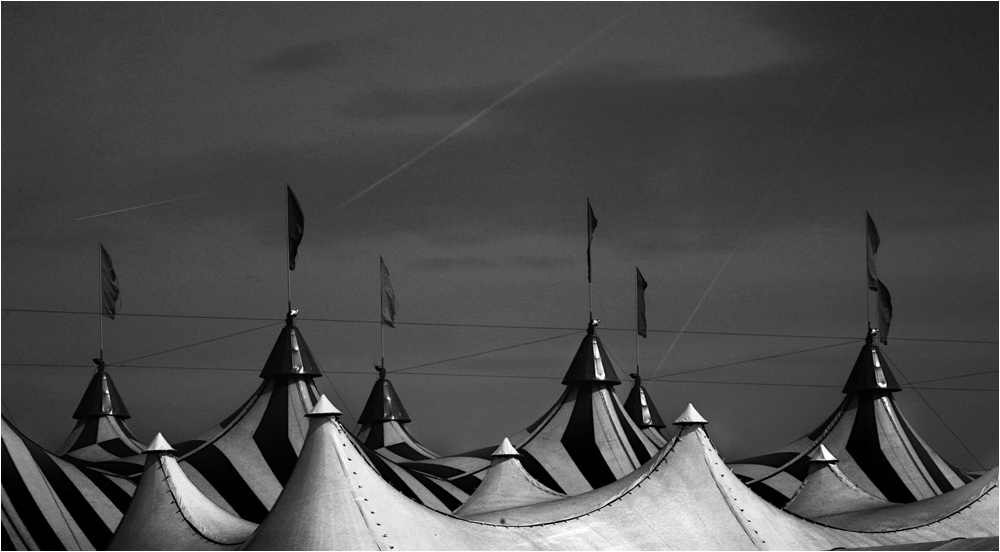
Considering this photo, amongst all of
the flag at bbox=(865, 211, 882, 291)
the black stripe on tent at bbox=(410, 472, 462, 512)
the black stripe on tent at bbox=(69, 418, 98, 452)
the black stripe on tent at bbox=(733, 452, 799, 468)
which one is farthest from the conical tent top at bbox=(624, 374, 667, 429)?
the black stripe on tent at bbox=(69, 418, 98, 452)

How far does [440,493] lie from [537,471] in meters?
1.75

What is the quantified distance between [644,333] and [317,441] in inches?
525

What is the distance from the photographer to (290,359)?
1808 centimetres

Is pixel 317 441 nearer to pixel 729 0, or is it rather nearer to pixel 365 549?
pixel 365 549

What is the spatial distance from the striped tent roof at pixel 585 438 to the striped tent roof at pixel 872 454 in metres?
1.94

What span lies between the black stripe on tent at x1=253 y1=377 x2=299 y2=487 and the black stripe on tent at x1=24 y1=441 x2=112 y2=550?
2.54 meters

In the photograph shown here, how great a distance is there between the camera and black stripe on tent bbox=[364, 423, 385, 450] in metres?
23.7

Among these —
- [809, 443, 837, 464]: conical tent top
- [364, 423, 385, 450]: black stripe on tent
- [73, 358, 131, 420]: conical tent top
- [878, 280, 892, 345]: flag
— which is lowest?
[809, 443, 837, 464]: conical tent top

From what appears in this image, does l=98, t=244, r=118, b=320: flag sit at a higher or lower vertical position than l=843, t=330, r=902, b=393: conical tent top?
higher

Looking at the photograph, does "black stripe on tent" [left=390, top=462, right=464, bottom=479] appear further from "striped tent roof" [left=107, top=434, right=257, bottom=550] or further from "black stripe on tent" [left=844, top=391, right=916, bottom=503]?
"striped tent roof" [left=107, top=434, right=257, bottom=550]

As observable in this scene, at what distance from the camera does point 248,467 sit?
17.0 metres

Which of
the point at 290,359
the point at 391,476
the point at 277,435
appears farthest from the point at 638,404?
the point at 277,435

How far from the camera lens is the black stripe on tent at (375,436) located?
2367 cm

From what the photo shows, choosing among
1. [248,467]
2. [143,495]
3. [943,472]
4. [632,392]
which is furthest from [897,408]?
[143,495]
